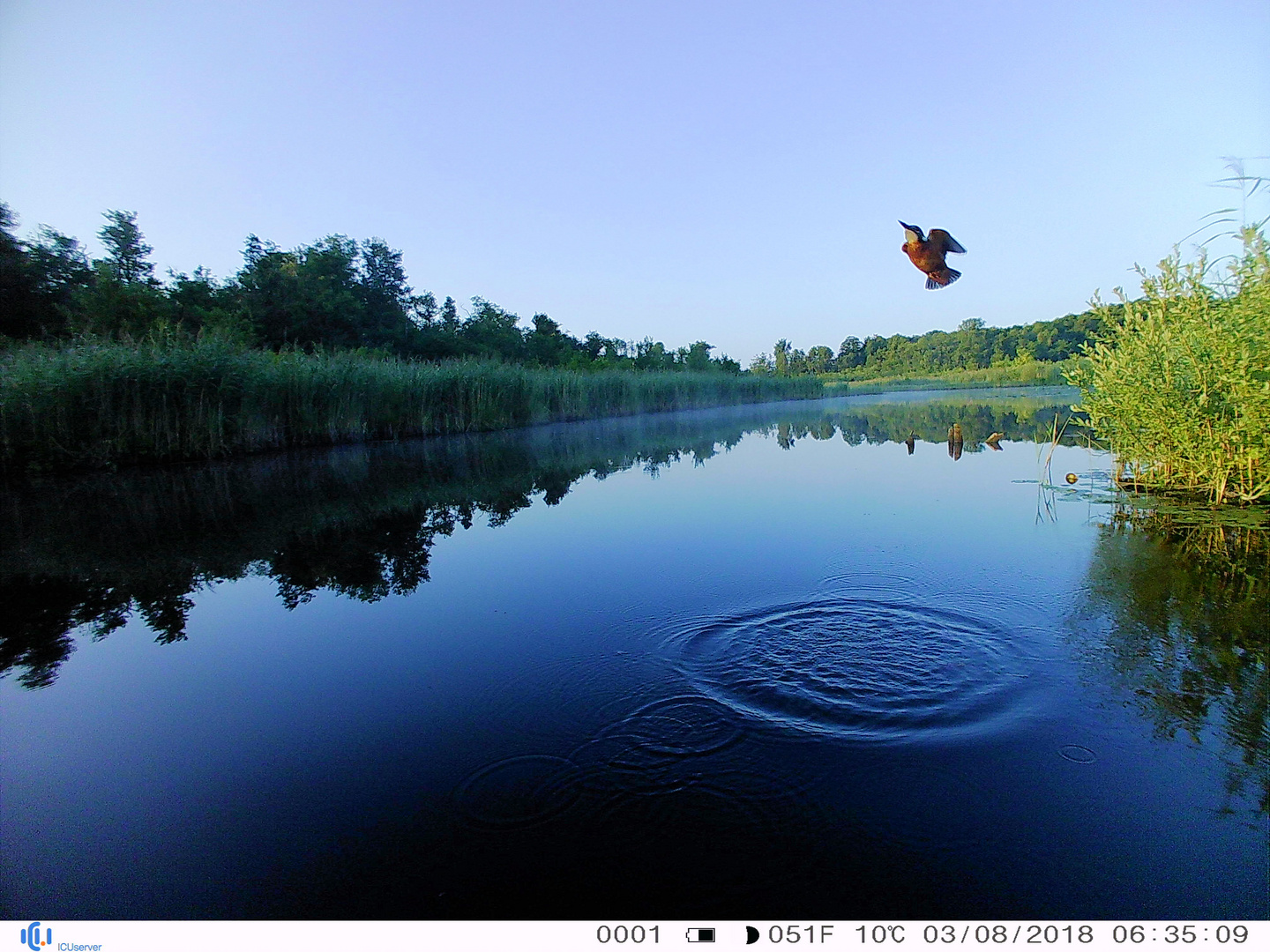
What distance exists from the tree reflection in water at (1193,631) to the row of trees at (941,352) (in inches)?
1573

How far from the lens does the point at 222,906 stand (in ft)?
5.98

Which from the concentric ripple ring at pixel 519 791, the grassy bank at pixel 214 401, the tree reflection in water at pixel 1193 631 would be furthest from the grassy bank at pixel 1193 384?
the grassy bank at pixel 214 401

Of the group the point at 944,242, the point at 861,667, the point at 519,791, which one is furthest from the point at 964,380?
the point at 519,791

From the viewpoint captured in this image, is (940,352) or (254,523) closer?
(254,523)

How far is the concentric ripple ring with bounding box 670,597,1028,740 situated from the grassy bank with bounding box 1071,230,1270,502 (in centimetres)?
450

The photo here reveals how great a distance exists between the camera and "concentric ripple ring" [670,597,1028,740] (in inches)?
107

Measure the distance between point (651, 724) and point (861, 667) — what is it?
1.08 m

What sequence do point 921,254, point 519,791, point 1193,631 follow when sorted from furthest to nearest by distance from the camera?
point 921,254 → point 1193,631 → point 519,791

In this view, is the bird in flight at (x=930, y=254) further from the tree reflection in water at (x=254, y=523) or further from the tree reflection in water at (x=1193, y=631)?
the tree reflection in water at (x=254, y=523)

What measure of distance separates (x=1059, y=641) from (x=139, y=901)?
3845mm

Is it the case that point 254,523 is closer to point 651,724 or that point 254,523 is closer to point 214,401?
point 651,724

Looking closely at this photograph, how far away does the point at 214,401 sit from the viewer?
1362 cm
